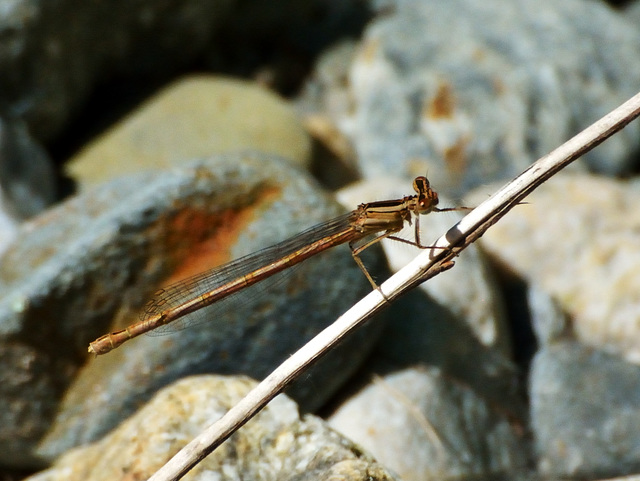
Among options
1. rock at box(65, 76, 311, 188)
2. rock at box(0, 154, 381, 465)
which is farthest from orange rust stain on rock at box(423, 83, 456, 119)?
rock at box(0, 154, 381, 465)

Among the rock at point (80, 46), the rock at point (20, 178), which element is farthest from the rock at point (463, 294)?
the rock at point (80, 46)

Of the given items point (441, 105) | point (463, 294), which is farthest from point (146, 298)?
point (441, 105)

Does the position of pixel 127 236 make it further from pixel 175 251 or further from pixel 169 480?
pixel 169 480

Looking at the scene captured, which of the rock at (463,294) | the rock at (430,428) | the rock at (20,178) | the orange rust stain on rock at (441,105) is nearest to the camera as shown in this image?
the rock at (430,428)

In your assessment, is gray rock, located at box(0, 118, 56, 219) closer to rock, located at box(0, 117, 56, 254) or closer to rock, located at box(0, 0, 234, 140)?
rock, located at box(0, 117, 56, 254)

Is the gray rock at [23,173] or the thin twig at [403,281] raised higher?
the gray rock at [23,173]

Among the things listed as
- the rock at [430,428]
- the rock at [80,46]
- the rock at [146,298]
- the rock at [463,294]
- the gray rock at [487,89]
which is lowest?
the rock at [430,428]

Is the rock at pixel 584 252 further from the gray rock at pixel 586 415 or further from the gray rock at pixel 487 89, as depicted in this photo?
the gray rock at pixel 487 89
